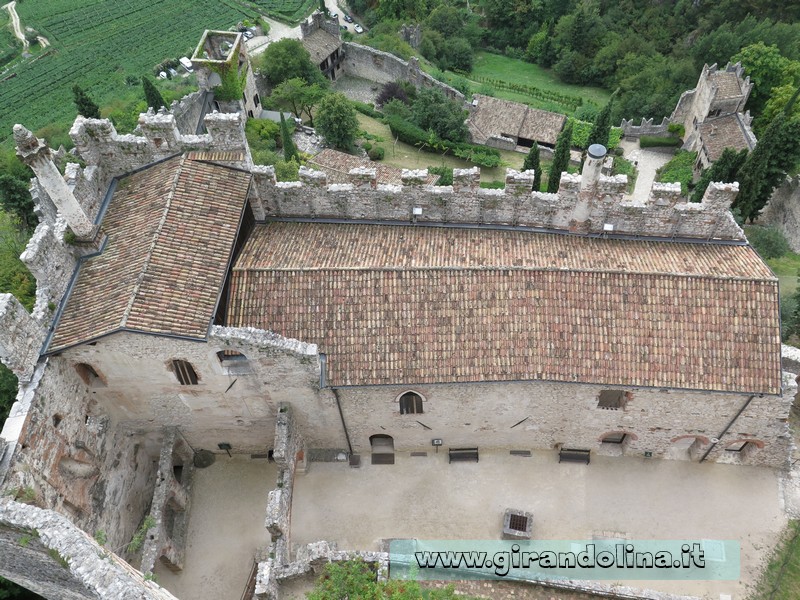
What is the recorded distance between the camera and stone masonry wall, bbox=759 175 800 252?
38.4 m

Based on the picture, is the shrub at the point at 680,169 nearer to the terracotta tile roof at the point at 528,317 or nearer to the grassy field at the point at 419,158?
the grassy field at the point at 419,158

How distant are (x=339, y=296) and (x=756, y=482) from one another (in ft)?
61.1

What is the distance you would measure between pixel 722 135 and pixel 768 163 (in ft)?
37.2

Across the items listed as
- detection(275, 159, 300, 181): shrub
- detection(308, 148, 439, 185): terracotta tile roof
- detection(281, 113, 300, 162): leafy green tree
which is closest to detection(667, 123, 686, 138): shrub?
detection(308, 148, 439, 185): terracotta tile roof

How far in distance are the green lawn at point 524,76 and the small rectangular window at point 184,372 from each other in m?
56.2

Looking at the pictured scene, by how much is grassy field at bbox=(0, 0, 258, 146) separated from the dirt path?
2.63ft

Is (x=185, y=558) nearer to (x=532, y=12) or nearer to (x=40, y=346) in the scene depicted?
(x=40, y=346)

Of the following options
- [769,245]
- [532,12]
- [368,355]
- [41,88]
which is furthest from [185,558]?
[532,12]

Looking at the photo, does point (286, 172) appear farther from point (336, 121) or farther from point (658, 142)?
point (658, 142)

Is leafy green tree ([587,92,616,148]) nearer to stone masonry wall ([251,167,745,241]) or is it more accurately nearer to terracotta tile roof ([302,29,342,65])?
stone masonry wall ([251,167,745,241])

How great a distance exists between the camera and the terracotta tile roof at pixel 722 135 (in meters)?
45.9

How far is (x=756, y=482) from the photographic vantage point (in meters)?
23.8

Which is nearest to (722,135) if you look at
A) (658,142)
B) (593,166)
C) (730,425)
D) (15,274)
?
(658,142)

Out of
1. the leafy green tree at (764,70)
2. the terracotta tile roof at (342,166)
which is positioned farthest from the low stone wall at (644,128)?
the terracotta tile roof at (342,166)
